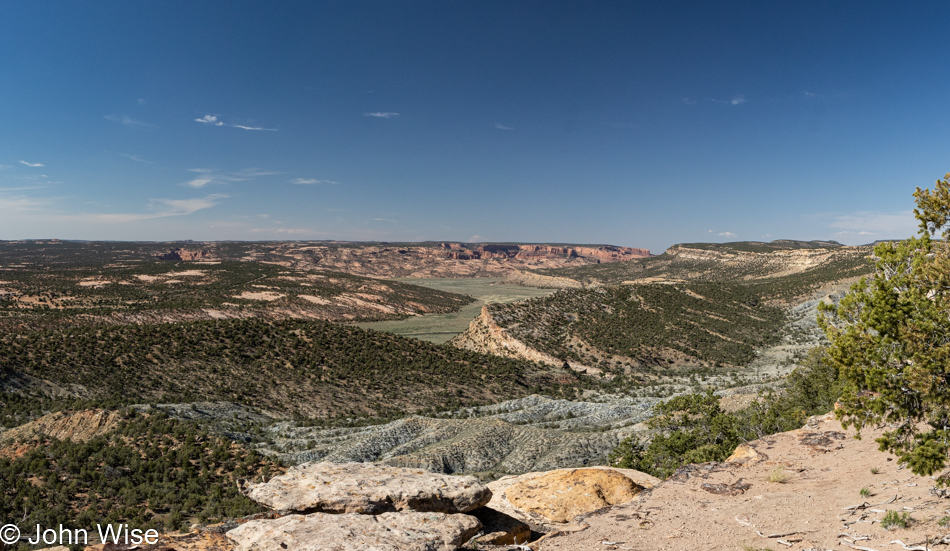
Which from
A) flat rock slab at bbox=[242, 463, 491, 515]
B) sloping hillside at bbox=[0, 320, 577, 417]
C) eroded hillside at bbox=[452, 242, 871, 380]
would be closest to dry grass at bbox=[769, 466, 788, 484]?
flat rock slab at bbox=[242, 463, 491, 515]

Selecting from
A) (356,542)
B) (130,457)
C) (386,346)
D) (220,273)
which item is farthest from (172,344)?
(220,273)

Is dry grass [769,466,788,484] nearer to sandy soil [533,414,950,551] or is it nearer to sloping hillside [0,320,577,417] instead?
sandy soil [533,414,950,551]

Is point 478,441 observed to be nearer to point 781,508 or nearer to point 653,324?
point 781,508

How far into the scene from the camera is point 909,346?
820cm

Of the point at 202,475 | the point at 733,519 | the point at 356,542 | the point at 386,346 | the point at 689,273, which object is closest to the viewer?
the point at 356,542

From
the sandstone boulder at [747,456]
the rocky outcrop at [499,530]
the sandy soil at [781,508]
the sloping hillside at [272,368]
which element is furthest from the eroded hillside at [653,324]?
the rocky outcrop at [499,530]

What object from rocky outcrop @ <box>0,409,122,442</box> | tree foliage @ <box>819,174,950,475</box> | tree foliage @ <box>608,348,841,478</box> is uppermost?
tree foliage @ <box>819,174,950,475</box>

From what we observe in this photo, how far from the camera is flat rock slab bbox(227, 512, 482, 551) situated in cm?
747

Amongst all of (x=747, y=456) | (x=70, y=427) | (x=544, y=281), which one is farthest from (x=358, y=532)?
(x=544, y=281)

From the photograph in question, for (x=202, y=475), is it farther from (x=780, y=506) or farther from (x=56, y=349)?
(x=56, y=349)

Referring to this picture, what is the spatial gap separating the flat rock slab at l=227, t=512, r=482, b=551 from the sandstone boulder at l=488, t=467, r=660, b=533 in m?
3.95

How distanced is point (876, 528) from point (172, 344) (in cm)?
4580

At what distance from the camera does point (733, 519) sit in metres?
9.45

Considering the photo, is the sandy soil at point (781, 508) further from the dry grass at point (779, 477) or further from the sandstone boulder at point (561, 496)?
the sandstone boulder at point (561, 496)
